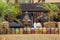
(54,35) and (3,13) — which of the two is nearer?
(54,35)

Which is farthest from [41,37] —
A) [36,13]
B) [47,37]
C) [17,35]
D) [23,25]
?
[36,13]

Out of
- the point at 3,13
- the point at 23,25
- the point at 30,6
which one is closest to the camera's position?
the point at 3,13

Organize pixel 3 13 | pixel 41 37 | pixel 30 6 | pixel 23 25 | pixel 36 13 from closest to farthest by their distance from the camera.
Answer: pixel 41 37 < pixel 3 13 < pixel 23 25 < pixel 36 13 < pixel 30 6

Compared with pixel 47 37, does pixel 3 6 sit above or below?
above

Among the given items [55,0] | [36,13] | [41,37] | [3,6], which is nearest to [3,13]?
[3,6]

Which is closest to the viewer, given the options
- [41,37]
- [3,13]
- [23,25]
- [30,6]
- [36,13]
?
[41,37]

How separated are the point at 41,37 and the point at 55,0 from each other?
3.05 meters

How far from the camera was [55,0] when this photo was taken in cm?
588

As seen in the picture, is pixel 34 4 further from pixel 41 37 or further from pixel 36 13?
pixel 41 37

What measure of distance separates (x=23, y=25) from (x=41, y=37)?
2.50 feet

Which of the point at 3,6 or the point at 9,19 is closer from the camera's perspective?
the point at 3,6

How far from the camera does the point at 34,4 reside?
568 cm

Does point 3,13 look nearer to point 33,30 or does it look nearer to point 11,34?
point 11,34

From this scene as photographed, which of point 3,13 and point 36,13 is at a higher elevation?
point 3,13
